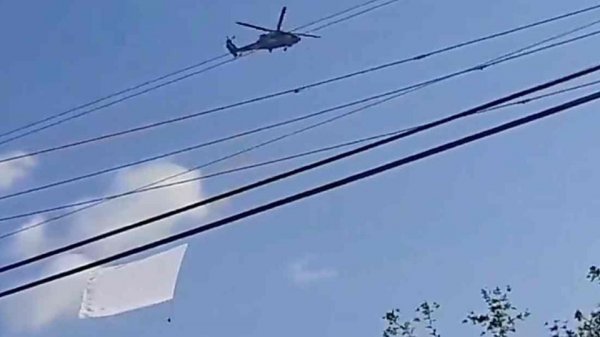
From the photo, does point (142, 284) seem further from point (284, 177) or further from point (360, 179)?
point (360, 179)

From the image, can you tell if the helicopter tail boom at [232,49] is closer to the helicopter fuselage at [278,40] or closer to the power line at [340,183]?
the helicopter fuselage at [278,40]

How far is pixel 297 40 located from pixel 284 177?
6.21 m

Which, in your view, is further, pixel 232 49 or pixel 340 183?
pixel 232 49

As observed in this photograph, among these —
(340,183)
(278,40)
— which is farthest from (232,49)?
(340,183)

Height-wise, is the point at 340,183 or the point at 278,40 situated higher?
the point at 278,40

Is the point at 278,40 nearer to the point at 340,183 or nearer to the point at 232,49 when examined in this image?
the point at 232,49

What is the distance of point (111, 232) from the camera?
7238mm

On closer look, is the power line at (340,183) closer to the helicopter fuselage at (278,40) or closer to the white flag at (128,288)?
the white flag at (128,288)

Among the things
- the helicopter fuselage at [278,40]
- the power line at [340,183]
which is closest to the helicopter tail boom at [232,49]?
the helicopter fuselage at [278,40]

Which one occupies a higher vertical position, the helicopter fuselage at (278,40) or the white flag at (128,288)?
the helicopter fuselage at (278,40)

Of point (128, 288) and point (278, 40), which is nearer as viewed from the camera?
point (128, 288)

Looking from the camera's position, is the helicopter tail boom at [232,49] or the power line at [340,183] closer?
the power line at [340,183]

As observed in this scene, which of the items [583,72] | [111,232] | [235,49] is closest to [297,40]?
[235,49]

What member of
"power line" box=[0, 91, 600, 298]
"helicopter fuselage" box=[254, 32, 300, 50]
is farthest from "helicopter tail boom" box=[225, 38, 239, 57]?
"power line" box=[0, 91, 600, 298]
